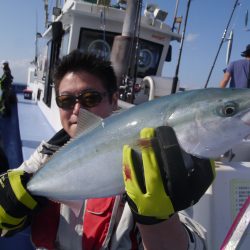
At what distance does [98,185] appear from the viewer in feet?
4.61

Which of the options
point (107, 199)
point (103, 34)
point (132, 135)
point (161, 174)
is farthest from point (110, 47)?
point (161, 174)

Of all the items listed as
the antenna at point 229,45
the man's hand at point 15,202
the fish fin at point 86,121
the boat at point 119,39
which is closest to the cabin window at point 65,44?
the boat at point 119,39

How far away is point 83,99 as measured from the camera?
76.2 inches

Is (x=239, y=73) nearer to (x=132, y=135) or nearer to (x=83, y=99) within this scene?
(x=83, y=99)

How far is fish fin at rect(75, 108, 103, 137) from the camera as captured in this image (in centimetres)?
154

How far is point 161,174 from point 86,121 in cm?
50

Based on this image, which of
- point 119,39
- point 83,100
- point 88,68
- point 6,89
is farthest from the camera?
point 6,89

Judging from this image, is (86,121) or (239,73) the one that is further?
(239,73)

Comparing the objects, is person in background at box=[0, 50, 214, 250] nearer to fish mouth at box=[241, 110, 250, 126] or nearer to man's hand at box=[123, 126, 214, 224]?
man's hand at box=[123, 126, 214, 224]

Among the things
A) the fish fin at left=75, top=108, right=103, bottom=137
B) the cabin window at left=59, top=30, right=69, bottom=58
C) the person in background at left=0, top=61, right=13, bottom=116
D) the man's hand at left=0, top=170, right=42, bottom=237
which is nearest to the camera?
the fish fin at left=75, top=108, right=103, bottom=137

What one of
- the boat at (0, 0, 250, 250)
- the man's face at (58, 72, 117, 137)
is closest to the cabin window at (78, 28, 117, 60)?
the boat at (0, 0, 250, 250)

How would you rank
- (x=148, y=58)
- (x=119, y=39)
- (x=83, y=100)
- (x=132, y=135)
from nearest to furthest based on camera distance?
(x=132, y=135) → (x=83, y=100) → (x=119, y=39) → (x=148, y=58)

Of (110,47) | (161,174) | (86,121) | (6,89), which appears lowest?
(6,89)

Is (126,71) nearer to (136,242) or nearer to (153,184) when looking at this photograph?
(136,242)
